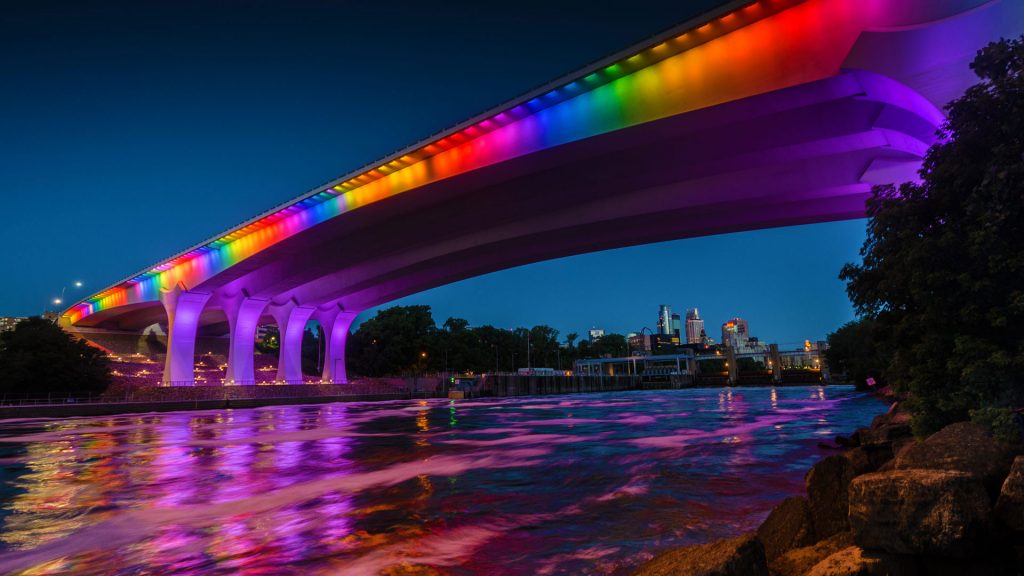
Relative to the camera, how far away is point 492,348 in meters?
133

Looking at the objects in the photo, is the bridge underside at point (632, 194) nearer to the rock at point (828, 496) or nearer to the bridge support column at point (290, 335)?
the bridge support column at point (290, 335)

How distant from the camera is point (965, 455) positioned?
18.6 feet

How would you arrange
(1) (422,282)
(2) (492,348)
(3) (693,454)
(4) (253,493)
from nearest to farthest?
(4) (253,493) < (3) (693,454) < (1) (422,282) < (2) (492,348)

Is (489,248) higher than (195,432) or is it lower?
higher

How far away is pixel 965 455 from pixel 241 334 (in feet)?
224

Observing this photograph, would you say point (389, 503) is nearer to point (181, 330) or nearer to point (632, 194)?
point (632, 194)

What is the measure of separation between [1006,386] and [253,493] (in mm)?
11958

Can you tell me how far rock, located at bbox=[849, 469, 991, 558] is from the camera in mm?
4328

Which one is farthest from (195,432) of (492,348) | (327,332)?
(492,348)

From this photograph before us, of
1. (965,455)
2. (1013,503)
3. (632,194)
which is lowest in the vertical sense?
(1013,503)

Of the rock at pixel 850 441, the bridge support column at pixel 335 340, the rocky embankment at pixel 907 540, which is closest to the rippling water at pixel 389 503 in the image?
the rock at pixel 850 441

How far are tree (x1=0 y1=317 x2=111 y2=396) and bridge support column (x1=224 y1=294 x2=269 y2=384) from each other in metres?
12.7

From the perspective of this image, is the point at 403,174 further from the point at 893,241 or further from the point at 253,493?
the point at 893,241

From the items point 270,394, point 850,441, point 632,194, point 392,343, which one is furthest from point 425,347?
point 850,441
